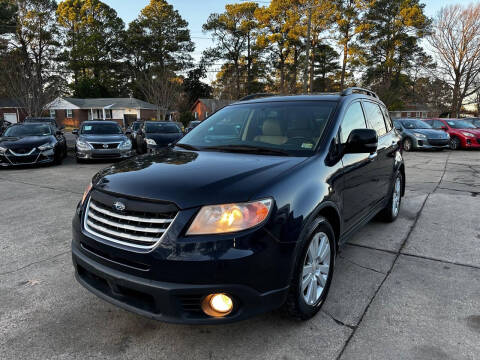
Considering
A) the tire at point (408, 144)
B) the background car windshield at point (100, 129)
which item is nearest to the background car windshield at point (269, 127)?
the background car windshield at point (100, 129)

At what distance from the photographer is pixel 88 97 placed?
5503 cm

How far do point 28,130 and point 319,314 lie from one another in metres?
12.2

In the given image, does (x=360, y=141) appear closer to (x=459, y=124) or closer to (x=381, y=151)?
(x=381, y=151)

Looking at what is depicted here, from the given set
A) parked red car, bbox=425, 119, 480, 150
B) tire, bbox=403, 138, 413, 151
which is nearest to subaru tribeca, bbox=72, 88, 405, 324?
tire, bbox=403, 138, 413, 151

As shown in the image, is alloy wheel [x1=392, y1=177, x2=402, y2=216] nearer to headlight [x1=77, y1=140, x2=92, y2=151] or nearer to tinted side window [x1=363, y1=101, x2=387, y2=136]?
tinted side window [x1=363, y1=101, x2=387, y2=136]

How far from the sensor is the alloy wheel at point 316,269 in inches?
93.9

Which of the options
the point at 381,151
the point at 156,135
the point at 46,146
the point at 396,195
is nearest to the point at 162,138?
the point at 156,135

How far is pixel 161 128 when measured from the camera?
13766mm

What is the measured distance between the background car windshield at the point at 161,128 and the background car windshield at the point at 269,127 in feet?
33.4

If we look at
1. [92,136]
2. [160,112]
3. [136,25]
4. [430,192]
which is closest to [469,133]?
[430,192]

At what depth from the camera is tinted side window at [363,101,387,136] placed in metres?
3.88

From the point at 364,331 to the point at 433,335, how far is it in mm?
462

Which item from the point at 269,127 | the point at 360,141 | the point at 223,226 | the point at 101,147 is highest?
the point at 269,127

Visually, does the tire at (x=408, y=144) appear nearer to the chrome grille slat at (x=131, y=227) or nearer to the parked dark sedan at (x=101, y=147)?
the parked dark sedan at (x=101, y=147)
